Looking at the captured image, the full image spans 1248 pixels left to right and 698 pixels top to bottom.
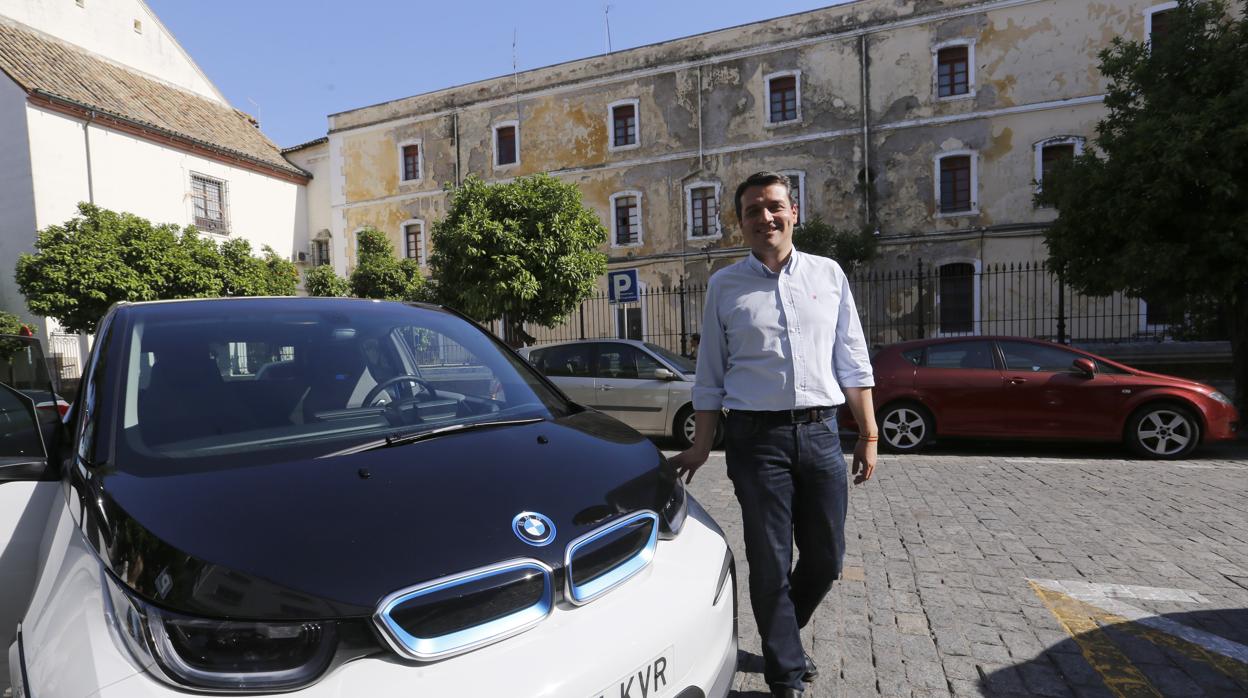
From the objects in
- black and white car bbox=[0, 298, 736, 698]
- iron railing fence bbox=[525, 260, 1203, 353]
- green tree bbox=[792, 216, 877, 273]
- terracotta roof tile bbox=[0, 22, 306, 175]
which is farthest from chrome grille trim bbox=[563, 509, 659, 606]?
terracotta roof tile bbox=[0, 22, 306, 175]

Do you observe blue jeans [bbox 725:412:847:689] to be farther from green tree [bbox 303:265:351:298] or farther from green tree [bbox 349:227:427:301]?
green tree [bbox 303:265:351:298]

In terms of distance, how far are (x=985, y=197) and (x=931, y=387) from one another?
47.3 feet

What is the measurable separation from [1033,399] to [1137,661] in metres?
5.48

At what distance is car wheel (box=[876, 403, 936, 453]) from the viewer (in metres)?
8.05

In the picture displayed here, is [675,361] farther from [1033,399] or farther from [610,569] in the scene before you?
[610,569]

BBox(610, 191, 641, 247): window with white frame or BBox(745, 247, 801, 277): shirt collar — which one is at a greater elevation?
BBox(610, 191, 641, 247): window with white frame

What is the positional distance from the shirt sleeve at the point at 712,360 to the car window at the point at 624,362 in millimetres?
6347

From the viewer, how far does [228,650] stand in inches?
51.3

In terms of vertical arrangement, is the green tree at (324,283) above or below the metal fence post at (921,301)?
above

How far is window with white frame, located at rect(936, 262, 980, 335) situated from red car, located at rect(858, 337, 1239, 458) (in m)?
12.5

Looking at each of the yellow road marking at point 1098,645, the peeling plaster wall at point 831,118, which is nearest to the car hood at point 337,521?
the yellow road marking at point 1098,645

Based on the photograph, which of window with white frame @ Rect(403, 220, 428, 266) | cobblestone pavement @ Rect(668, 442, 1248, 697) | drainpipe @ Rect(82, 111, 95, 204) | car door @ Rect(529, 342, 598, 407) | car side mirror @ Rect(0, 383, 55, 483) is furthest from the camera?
window with white frame @ Rect(403, 220, 428, 266)

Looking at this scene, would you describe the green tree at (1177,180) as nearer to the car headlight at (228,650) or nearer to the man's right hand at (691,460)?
the man's right hand at (691,460)

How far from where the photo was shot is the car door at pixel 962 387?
7.85m
